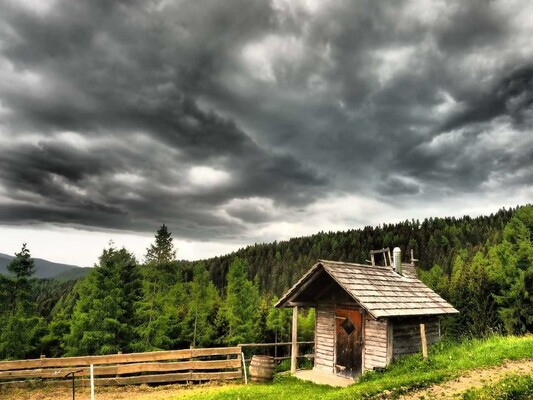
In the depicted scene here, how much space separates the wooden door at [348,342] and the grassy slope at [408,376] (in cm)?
192

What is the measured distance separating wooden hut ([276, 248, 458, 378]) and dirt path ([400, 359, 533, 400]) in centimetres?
300

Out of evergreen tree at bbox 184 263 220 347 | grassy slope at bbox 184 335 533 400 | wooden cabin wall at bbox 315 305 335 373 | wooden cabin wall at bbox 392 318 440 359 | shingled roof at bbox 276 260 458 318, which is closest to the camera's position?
grassy slope at bbox 184 335 533 400

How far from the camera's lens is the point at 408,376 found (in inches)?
539

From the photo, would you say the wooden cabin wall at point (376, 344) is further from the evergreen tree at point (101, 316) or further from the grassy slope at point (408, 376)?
the evergreen tree at point (101, 316)

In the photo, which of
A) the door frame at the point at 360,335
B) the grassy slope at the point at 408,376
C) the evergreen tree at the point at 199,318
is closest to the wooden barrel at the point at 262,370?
the grassy slope at the point at 408,376

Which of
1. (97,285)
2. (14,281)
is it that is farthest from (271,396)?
(14,281)

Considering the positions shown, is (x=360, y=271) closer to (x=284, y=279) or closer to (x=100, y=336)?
(x=100, y=336)

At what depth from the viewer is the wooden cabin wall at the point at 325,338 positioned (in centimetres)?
1881

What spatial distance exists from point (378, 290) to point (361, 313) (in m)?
1.35

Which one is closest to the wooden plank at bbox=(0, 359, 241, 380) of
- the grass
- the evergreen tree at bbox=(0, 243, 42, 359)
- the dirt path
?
the dirt path

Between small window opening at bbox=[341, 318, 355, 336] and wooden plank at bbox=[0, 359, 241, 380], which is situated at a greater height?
small window opening at bbox=[341, 318, 355, 336]

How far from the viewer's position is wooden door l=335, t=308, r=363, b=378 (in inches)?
693

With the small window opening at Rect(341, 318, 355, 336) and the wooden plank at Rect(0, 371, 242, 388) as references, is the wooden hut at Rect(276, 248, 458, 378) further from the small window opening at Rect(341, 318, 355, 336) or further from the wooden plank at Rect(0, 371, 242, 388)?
the wooden plank at Rect(0, 371, 242, 388)

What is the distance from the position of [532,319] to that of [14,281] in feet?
156
